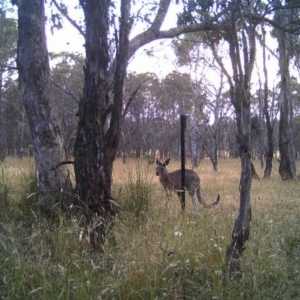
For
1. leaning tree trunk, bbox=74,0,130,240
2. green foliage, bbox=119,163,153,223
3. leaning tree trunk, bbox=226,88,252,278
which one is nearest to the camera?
leaning tree trunk, bbox=226,88,252,278

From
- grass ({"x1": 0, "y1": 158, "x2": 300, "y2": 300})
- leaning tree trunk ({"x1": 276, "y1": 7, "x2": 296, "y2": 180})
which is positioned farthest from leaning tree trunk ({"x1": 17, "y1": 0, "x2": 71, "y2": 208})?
leaning tree trunk ({"x1": 276, "y1": 7, "x2": 296, "y2": 180})

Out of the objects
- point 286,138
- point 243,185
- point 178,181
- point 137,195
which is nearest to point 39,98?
point 137,195

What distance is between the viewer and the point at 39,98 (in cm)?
569

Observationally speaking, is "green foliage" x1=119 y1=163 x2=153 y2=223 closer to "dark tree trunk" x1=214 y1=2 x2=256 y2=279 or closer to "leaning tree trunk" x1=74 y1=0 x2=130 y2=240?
"leaning tree trunk" x1=74 y1=0 x2=130 y2=240

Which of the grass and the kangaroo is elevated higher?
the kangaroo

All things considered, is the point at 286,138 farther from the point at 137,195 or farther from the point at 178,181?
the point at 137,195

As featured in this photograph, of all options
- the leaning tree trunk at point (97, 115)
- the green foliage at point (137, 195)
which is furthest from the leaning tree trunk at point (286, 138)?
the leaning tree trunk at point (97, 115)

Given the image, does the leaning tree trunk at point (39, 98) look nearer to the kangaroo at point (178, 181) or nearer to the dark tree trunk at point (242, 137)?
the kangaroo at point (178, 181)

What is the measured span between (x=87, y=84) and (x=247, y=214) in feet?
7.70

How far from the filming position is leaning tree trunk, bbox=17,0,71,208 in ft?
18.5

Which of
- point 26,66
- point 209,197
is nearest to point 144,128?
point 209,197

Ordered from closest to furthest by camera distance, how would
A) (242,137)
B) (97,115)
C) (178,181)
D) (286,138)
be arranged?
1. (242,137)
2. (97,115)
3. (178,181)
4. (286,138)

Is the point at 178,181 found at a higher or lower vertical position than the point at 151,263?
higher

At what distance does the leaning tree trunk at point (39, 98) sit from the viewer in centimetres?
563
